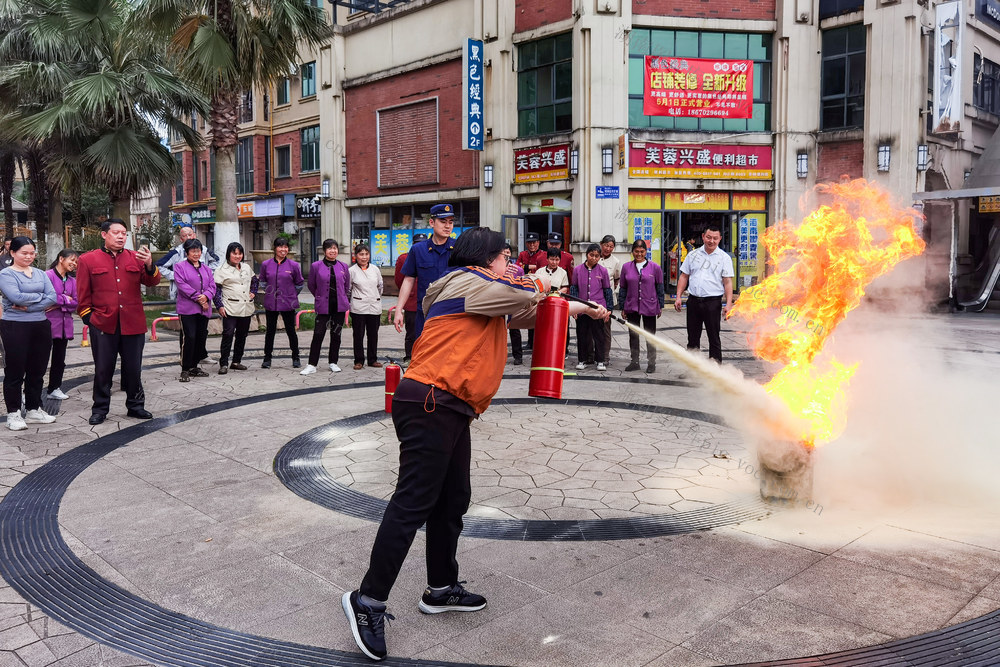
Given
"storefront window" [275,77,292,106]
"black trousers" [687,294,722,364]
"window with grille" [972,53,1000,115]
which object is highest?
"storefront window" [275,77,292,106]

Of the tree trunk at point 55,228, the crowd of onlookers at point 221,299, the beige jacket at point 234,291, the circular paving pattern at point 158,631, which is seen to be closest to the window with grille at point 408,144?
the tree trunk at point 55,228

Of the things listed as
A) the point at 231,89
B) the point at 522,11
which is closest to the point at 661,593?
the point at 231,89

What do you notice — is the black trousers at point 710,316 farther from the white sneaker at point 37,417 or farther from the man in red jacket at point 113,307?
the white sneaker at point 37,417

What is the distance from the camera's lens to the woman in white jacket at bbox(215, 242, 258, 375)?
10672 millimetres

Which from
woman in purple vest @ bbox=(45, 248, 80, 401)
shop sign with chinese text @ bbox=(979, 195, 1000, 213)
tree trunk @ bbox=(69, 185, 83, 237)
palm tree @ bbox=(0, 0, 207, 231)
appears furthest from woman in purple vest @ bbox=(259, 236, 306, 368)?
shop sign with chinese text @ bbox=(979, 195, 1000, 213)

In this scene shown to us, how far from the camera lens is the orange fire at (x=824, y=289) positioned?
4961 millimetres

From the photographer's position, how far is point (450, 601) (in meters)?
3.47

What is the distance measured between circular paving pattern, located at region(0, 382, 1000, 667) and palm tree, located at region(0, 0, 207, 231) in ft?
47.0

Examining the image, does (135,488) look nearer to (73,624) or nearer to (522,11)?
(73,624)

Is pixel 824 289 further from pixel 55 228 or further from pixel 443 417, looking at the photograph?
pixel 55 228

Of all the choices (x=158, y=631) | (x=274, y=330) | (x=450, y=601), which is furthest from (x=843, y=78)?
(x=158, y=631)

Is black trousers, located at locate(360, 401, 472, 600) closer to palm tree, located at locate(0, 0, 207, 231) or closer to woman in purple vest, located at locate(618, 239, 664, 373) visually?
woman in purple vest, located at locate(618, 239, 664, 373)

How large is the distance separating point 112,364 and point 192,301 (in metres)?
2.63

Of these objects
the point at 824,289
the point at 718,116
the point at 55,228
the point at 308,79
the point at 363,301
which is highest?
the point at 308,79
